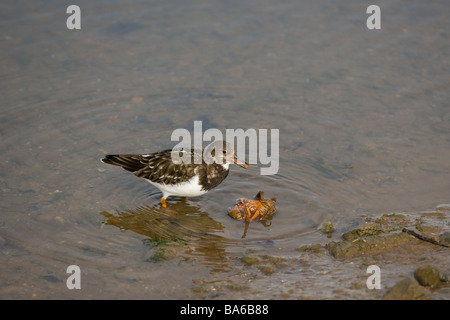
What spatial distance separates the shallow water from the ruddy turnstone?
0.39 m

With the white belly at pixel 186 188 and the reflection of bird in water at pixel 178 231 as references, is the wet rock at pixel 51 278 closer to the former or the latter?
the reflection of bird in water at pixel 178 231

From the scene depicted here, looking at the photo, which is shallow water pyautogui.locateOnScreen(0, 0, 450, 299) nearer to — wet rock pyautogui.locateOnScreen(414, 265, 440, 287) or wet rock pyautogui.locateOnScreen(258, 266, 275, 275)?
→ wet rock pyautogui.locateOnScreen(258, 266, 275, 275)

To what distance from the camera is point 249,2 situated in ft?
46.4

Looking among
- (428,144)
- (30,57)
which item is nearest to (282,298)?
(428,144)

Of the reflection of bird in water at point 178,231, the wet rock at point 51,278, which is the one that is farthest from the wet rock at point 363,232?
the wet rock at point 51,278

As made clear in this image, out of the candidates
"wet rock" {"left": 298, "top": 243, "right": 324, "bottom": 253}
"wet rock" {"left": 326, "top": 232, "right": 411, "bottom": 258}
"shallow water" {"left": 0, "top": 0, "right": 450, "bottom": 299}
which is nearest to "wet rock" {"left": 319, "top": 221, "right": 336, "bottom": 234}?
"shallow water" {"left": 0, "top": 0, "right": 450, "bottom": 299}

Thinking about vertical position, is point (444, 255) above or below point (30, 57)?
below

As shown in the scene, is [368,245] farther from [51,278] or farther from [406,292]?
[51,278]

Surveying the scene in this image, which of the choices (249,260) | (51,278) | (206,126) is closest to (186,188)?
(249,260)

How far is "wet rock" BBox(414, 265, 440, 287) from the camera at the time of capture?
602 centimetres

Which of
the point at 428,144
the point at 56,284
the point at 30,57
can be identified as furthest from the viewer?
the point at 30,57

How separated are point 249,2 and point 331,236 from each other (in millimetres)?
8232

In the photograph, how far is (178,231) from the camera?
26.3 ft

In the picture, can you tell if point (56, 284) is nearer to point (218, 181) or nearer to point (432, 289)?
point (218, 181)
